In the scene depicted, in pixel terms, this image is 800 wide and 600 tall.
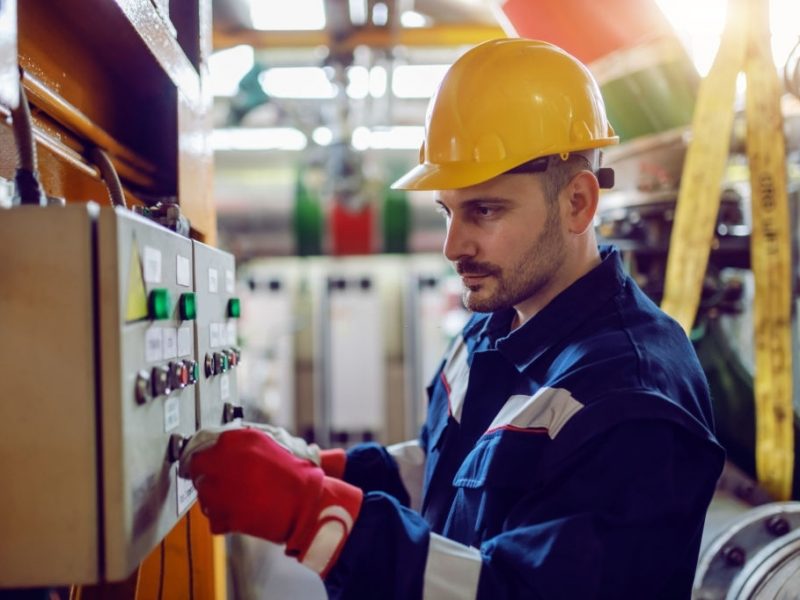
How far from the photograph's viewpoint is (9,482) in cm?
70

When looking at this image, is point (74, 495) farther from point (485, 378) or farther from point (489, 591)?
point (485, 378)

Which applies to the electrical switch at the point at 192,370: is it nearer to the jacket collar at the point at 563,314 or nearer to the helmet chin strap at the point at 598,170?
the jacket collar at the point at 563,314

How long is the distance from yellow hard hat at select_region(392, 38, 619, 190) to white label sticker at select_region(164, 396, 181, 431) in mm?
538

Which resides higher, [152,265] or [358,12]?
[358,12]

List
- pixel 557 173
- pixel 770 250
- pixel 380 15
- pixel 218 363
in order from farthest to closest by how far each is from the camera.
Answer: pixel 380 15
pixel 770 250
pixel 557 173
pixel 218 363

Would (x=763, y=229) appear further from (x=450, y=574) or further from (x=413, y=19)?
(x=413, y=19)

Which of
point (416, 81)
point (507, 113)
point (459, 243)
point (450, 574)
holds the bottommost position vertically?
point (450, 574)

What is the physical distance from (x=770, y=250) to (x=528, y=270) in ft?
2.42

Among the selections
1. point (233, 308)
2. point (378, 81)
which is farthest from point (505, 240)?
point (378, 81)

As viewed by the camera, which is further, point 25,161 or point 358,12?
point 358,12

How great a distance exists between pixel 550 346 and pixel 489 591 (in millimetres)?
394

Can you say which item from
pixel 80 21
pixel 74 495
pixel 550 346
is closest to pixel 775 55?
pixel 550 346

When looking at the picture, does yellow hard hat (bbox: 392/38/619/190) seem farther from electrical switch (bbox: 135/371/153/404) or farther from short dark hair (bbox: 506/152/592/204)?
electrical switch (bbox: 135/371/153/404)

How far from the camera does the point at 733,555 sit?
1481 mm
